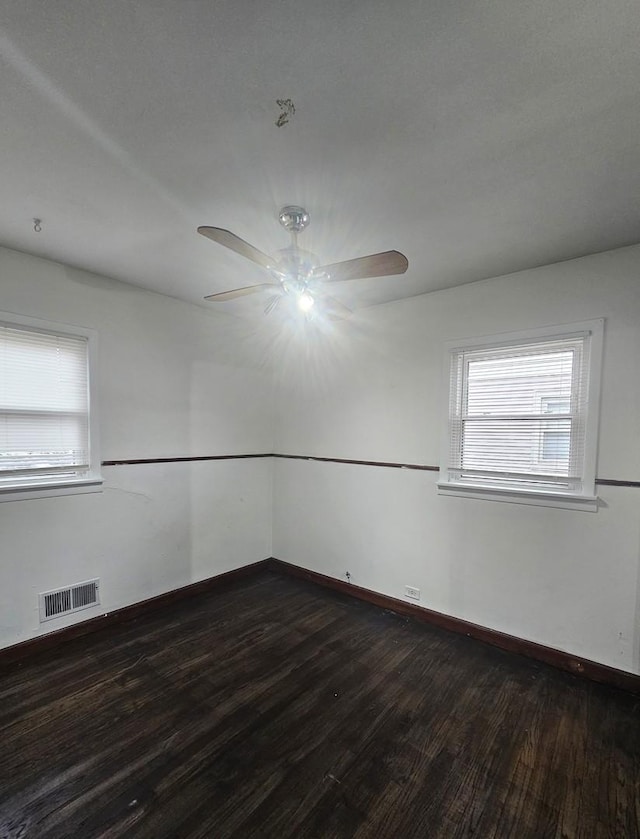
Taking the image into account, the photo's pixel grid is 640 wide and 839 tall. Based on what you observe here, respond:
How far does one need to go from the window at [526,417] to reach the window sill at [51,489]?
8.72 ft

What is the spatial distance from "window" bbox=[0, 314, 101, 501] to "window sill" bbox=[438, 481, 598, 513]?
271 cm

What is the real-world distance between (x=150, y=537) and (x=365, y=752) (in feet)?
7.24

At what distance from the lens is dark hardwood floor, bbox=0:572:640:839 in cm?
147

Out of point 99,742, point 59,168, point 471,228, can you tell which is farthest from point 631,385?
point 99,742

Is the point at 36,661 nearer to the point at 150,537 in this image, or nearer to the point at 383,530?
the point at 150,537

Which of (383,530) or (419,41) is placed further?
(383,530)

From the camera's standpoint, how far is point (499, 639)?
8.71ft

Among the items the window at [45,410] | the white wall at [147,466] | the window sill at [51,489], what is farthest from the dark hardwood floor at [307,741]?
the window at [45,410]

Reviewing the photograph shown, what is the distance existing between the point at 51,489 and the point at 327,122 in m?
2.72

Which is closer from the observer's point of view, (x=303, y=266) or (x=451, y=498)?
(x=303, y=266)

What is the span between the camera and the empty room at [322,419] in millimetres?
1234

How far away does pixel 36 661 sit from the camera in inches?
94.9

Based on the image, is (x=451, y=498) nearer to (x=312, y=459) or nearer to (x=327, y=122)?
(x=312, y=459)

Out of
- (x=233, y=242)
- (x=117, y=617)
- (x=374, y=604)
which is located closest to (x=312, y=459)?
(x=374, y=604)
